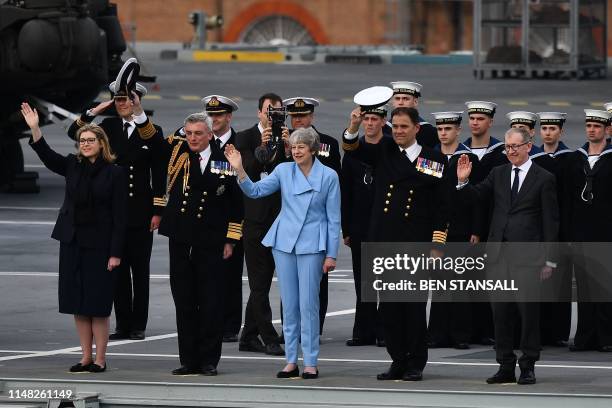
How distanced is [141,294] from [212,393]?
3661mm

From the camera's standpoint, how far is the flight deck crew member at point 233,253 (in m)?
15.0

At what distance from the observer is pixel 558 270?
14.7 meters

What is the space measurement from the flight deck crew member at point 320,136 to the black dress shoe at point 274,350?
2.29 ft

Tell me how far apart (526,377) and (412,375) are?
797 millimetres

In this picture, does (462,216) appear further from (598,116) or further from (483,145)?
(598,116)

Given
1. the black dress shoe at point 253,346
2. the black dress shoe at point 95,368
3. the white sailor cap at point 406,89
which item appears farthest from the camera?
the white sailor cap at point 406,89

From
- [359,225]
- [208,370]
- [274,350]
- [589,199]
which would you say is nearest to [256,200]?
[359,225]

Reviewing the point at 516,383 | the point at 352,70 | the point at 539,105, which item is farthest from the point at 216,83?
the point at 516,383

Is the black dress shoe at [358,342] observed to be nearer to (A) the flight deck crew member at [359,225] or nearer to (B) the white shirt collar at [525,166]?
(A) the flight deck crew member at [359,225]

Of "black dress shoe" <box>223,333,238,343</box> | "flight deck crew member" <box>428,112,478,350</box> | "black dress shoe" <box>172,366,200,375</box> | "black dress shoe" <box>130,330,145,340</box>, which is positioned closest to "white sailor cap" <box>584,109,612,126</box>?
"flight deck crew member" <box>428,112,478,350</box>

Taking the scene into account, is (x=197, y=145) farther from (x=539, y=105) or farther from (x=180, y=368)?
(x=539, y=105)

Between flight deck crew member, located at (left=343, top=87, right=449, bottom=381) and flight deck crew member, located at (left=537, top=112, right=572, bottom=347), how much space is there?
198 cm

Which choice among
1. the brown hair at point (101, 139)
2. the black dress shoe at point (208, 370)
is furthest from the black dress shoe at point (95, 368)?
the brown hair at point (101, 139)

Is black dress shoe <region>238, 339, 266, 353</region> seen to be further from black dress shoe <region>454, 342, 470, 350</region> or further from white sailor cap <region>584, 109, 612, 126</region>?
white sailor cap <region>584, 109, 612, 126</region>
